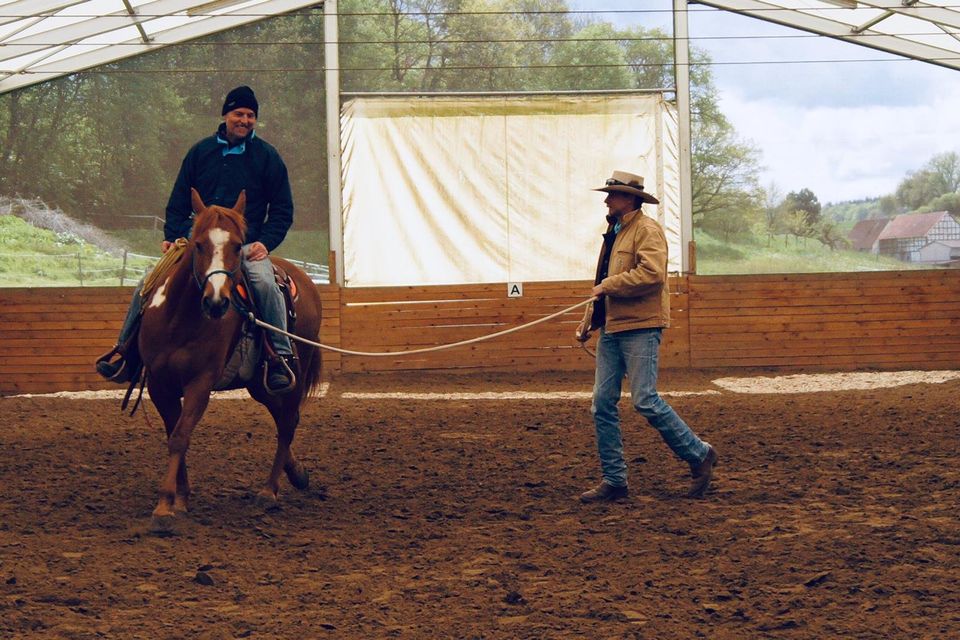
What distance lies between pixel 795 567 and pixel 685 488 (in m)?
1.93

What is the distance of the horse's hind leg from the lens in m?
6.43

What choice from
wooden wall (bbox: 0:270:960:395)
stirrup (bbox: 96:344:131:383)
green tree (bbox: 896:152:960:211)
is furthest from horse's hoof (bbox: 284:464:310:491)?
green tree (bbox: 896:152:960:211)

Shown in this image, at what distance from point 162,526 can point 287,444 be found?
1.19 m

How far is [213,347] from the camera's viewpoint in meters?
5.73

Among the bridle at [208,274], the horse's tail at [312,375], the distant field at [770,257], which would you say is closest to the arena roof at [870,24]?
the distant field at [770,257]

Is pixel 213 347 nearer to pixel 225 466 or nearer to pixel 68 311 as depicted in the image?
pixel 225 466

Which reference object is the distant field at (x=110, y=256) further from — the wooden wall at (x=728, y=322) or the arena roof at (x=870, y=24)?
the arena roof at (x=870, y=24)

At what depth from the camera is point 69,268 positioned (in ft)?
49.0

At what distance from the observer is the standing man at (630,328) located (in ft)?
19.5

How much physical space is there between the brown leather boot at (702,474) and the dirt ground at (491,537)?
66 millimetres

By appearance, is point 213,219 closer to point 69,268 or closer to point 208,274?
point 208,274

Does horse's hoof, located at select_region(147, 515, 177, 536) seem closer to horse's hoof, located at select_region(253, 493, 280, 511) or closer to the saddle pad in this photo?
horse's hoof, located at select_region(253, 493, 280, 511)

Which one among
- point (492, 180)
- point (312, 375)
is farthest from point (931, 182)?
point (312, 375)

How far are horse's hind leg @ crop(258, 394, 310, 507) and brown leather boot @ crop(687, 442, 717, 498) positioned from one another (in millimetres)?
2177
